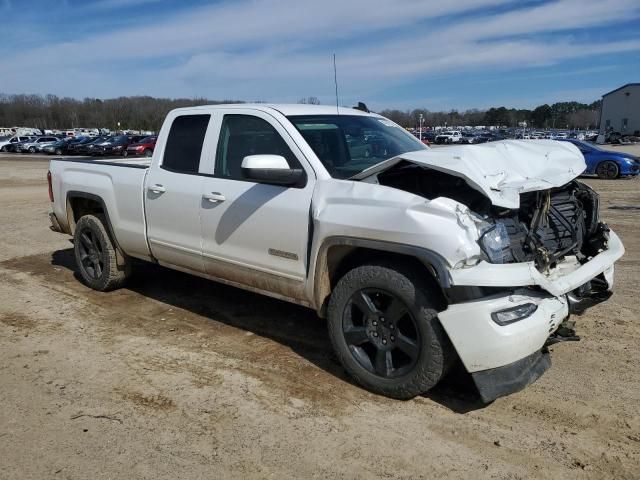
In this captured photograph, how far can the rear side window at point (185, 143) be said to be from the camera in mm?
4871

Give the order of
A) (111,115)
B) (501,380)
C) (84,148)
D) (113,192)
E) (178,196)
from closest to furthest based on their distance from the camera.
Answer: (501,380)
(178,196)
(113,192)
(84,148)
(111,115)

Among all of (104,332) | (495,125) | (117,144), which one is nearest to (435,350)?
(104,332)

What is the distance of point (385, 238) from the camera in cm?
348

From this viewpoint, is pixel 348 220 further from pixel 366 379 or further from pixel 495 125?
pixel 495 125

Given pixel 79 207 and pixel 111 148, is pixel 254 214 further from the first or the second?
pixel 111 148

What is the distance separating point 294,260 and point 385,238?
84 centimetres

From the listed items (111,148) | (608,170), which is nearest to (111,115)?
(111,148)

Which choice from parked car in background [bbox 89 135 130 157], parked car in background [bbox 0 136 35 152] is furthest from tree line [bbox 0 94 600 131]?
parked car in background [bbox 89 135 130 157]

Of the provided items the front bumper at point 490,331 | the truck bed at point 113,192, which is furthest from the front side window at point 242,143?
the front bumper at point 490,331

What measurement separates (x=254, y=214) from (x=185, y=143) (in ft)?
4.08

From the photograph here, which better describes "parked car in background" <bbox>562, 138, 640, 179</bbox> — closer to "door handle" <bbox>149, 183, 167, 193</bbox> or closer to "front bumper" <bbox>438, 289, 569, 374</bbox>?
"door handle" <bbox>149, 183, 167, 193</bbox>

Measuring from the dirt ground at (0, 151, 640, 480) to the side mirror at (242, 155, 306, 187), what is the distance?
140 cm

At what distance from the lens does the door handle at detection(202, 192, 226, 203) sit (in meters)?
4.47

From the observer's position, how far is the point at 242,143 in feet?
15.0
